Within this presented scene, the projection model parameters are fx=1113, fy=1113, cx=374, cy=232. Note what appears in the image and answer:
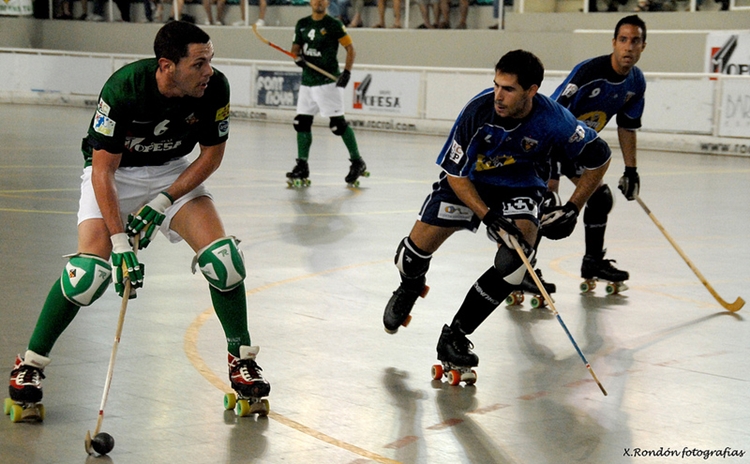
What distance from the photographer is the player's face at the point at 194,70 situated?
175 inches

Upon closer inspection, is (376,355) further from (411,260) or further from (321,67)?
(321,67)

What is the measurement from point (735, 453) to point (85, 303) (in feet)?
8.63

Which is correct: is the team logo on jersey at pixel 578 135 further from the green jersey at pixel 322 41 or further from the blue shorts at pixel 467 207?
the green jersey at pixel 322 41

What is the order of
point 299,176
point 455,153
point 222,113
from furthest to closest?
point 299,176, point 455,153, point 222,113

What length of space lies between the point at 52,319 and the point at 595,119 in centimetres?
421

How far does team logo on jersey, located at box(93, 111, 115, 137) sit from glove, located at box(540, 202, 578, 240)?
98.5 inches

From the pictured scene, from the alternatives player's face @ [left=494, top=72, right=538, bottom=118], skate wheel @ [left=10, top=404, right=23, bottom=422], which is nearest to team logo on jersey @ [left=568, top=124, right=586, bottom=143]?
player's face @ [left=494, top=72, right=538, bottom=118]

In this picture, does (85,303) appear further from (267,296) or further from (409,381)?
(267,296)

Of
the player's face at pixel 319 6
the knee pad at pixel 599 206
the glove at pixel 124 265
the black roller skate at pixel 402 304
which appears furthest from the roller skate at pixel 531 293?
the player's face at pixel 319 6

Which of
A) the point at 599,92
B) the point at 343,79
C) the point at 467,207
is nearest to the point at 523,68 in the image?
the point at 467,207

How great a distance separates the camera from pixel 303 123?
13.3 meters

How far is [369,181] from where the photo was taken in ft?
44.3

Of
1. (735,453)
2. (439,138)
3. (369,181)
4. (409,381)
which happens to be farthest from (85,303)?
(439,138)

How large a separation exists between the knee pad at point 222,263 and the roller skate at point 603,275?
3481 mm
